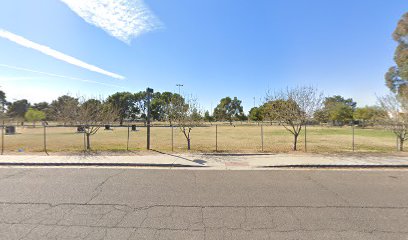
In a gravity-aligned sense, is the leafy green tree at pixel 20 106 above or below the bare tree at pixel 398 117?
above

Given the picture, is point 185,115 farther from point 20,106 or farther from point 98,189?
point 20,106

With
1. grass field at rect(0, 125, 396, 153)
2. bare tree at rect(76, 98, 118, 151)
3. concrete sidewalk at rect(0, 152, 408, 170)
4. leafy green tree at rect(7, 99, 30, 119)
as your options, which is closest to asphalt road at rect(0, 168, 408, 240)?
concrete sidewalk at rect(0, 152, 408, 170)

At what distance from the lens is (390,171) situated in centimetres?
782

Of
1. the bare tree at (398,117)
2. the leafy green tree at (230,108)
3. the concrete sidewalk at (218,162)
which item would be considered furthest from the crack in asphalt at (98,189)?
the leafy green tree at (230,108)

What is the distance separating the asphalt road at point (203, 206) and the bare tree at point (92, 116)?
254 inches

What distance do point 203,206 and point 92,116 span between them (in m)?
12.7

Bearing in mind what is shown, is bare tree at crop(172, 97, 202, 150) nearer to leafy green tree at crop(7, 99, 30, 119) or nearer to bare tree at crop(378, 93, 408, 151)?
bare tree at crop(378, 93, 408, 151)

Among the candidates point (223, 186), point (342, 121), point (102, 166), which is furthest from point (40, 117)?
point (342, 121)

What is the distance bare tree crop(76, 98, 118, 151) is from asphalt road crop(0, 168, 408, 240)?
6.45m

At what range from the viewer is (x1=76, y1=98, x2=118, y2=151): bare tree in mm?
13508

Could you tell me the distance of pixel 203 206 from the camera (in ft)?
14.8

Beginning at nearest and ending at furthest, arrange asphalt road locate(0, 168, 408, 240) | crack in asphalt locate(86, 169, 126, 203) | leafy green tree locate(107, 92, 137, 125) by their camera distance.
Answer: asphalt road locate(0, 168, 408, 240) → crack in asphalt locate(86, 169, 126, 203) → leafy green tree locate(107, 92, 137, 125)

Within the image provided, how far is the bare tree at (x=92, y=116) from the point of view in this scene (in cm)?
1351

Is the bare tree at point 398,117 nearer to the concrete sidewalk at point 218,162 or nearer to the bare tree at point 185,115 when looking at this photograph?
the concrete sidewalk at point 218,162
